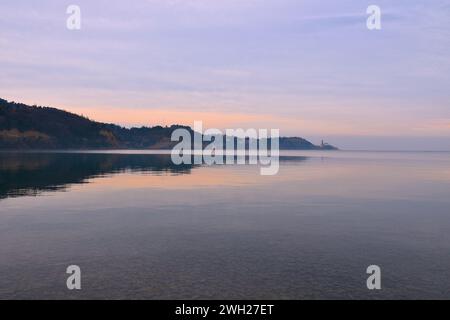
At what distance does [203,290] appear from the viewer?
14000 mm

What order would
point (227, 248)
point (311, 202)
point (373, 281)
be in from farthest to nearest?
point (311, 202), point (227, 248), point (373, 281)

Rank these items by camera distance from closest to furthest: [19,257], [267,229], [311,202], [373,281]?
[373,281] < [19,257] < [267,229] < [311,202]

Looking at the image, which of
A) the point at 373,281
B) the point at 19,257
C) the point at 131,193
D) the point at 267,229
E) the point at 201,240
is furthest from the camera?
the point at 131,193

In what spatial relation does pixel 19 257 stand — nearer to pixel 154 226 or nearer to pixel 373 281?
pixel 154 226

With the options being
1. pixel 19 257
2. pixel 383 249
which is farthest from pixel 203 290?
pixel 383 249

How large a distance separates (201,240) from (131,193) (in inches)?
898

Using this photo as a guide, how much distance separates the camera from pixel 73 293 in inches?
538

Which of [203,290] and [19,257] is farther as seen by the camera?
[19,257]

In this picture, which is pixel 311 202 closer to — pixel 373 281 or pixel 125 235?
pixel 125 235

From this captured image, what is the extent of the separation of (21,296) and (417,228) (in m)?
22.4

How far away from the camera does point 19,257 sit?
57.7 ft

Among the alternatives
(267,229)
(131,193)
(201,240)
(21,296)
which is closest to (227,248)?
(201,240)

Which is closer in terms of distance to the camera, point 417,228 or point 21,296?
point 21,296
